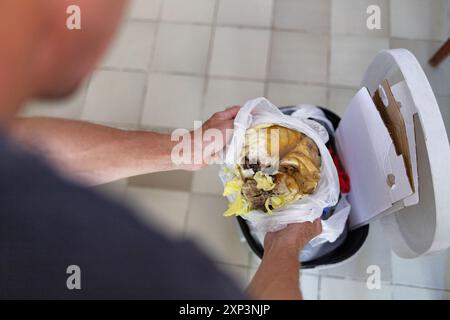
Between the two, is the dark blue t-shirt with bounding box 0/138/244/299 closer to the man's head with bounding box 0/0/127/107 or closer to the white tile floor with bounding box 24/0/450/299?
the man's head with bounding box 0/0/127/107

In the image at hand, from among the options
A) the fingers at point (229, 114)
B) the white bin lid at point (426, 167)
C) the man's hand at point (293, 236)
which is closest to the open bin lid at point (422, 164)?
the white bin lid at point (426, 167)

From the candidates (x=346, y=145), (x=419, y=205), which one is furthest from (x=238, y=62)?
(x=419, y=205)

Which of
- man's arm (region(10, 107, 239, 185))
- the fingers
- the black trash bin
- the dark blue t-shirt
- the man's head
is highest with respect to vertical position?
the fingers

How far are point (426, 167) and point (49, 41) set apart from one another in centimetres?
50

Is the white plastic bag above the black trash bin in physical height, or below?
above

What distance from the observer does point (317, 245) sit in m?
0.74

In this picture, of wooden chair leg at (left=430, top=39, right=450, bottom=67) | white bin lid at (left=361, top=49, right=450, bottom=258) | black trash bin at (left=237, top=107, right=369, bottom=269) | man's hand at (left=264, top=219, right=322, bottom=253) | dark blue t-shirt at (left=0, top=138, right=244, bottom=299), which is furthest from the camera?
wooden chair leg at (left=430, top=39, right=450, bottom=67)

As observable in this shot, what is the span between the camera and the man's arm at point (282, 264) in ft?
1.66

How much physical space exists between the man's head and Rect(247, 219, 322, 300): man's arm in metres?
0.34

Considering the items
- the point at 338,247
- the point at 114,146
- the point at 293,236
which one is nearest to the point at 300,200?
the point at 293,236

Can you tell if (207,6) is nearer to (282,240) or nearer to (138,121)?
(138,121)

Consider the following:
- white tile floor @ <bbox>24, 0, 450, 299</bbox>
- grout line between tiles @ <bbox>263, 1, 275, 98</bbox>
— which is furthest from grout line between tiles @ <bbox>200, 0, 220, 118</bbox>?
grout line between tiles @ <bbox>263, 1, 275, 98</bbox>

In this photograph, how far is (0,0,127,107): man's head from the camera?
246 millimetres

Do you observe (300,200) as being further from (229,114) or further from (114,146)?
(114,146)
